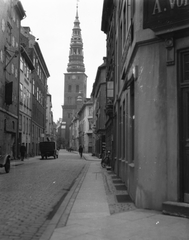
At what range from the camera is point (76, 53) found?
5330 inches

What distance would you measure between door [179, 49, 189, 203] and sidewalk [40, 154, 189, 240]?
2.39ft

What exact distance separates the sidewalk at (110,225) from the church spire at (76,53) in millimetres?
128567

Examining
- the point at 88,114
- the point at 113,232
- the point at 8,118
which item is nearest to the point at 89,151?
the point at 88,114

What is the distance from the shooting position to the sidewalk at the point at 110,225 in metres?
5.33

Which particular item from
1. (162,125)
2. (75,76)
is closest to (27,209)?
(162,125)

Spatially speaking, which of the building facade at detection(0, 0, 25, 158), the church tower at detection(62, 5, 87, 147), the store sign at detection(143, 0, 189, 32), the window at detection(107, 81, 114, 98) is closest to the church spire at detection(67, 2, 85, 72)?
the church tower at detection(62, 5, 87, 147)

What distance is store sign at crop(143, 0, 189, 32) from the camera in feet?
22.7

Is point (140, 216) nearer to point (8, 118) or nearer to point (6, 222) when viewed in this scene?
point (6, 222)

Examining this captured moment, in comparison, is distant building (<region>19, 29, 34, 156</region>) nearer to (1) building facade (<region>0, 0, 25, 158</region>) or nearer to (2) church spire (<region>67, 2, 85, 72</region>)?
(1) building facade (<region>0, 0, 25, 158</region>)

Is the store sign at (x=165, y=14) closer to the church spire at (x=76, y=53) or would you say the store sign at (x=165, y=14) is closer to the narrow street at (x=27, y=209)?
the narrow street at (x=27, y=209)

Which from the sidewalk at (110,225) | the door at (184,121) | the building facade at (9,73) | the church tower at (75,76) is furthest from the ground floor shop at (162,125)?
the church tower at (75,76)

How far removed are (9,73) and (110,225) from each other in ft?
94.5

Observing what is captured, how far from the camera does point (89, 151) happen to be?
3027 inches

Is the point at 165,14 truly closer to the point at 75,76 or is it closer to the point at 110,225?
the point at 110,225
